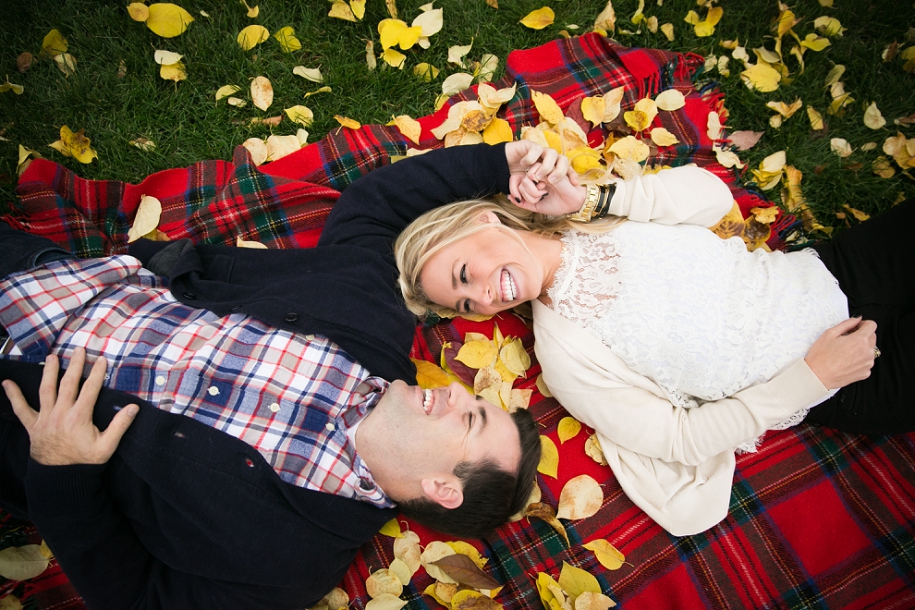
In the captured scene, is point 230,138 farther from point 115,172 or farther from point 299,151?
point 115,172

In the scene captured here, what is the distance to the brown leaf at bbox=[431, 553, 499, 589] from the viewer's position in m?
2.37

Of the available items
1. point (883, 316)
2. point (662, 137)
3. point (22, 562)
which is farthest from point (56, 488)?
point (883, 316)

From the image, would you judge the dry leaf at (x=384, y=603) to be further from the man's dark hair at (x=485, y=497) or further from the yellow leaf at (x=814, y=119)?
the yellow leaf at (x=814, y=119)

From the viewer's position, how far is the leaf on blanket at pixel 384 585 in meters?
2.39

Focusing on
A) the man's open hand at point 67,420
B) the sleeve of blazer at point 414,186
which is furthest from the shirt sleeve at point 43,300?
the sleeve of blazer at point 414,186

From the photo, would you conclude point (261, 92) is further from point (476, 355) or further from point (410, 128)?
point (476, 355)

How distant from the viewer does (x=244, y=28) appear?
3094 millimetres

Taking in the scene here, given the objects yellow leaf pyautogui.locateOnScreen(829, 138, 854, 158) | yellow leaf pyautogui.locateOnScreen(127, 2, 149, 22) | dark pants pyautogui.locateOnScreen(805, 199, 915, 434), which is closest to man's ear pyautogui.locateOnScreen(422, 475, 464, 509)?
dark pants pyautogui.locateOnScreen(805, 199, 915, 434)

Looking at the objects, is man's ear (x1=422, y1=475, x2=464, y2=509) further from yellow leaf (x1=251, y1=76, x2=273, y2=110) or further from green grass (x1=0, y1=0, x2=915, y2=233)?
yellow leaf (x1=251, y1=76, x2=273, y2=110)

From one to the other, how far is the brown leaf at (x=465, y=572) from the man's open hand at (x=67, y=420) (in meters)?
1.47

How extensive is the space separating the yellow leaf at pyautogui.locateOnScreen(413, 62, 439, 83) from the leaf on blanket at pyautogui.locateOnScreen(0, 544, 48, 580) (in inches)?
121

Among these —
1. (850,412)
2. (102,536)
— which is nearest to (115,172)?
(102,536)

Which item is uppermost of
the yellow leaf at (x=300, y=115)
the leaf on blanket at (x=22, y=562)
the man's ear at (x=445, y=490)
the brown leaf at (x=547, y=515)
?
the yellow leaf at (x=300, y=115)

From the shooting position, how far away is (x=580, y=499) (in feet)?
8.30
